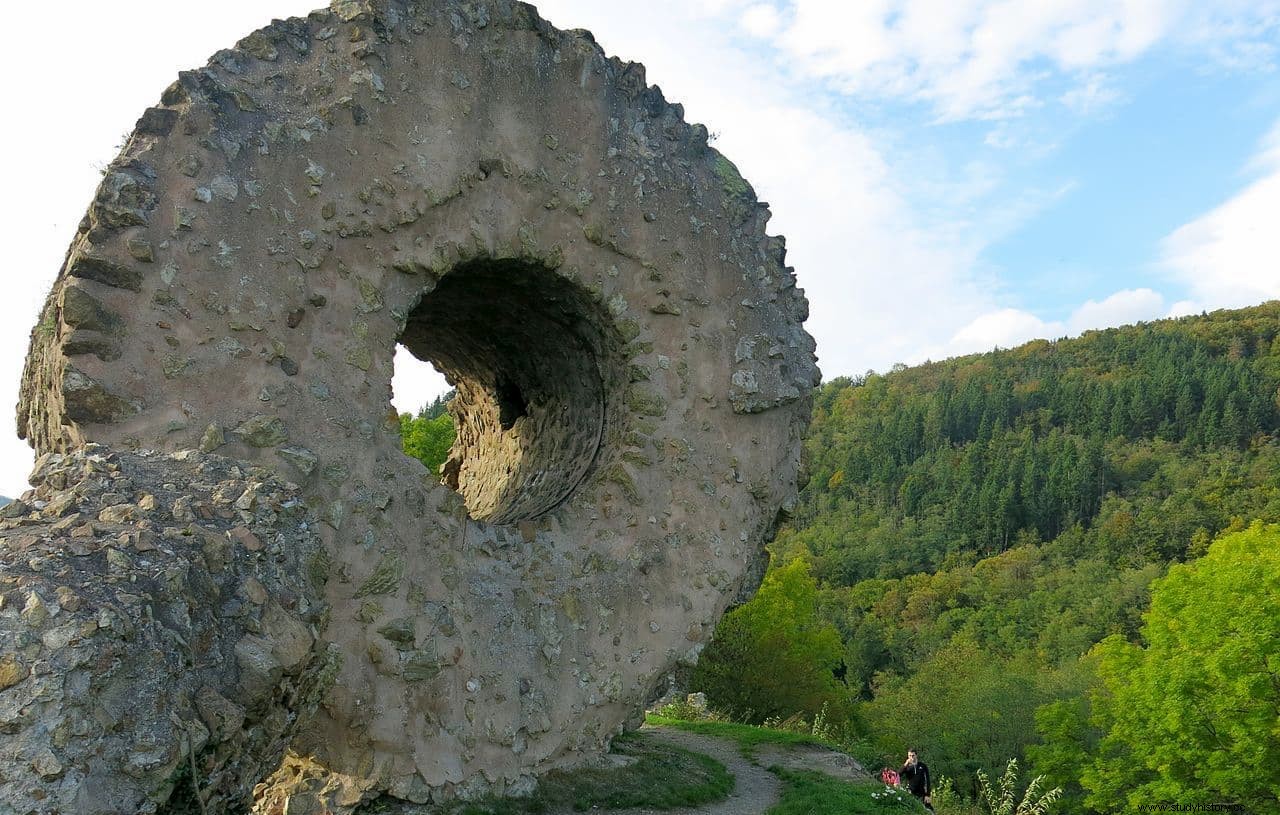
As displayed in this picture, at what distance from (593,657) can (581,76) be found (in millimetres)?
3957

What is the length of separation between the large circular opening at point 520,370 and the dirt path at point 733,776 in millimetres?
2380

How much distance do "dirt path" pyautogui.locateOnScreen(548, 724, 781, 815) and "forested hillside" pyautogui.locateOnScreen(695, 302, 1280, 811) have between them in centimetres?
923

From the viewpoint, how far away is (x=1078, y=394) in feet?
228

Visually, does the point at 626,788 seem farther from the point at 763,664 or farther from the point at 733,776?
the point at 763,664

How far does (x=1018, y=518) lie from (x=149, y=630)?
62866 mm

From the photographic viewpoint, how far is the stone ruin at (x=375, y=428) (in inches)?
135

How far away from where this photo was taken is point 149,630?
324 centimetres

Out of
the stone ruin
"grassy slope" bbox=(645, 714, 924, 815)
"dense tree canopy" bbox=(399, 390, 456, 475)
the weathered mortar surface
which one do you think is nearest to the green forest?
the stone ruin

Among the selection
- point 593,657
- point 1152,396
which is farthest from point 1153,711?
point 1152,396

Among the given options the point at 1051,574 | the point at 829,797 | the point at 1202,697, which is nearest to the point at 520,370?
the point at 829,797

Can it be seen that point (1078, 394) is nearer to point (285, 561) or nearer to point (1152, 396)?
point (1152, 396)

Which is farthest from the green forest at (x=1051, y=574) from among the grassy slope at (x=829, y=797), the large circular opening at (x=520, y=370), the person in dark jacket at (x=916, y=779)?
the grassy slope at (x=829, y=797)

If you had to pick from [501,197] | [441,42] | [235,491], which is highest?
[441,42]

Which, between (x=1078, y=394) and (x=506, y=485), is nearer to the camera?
(x=506, y=485)
